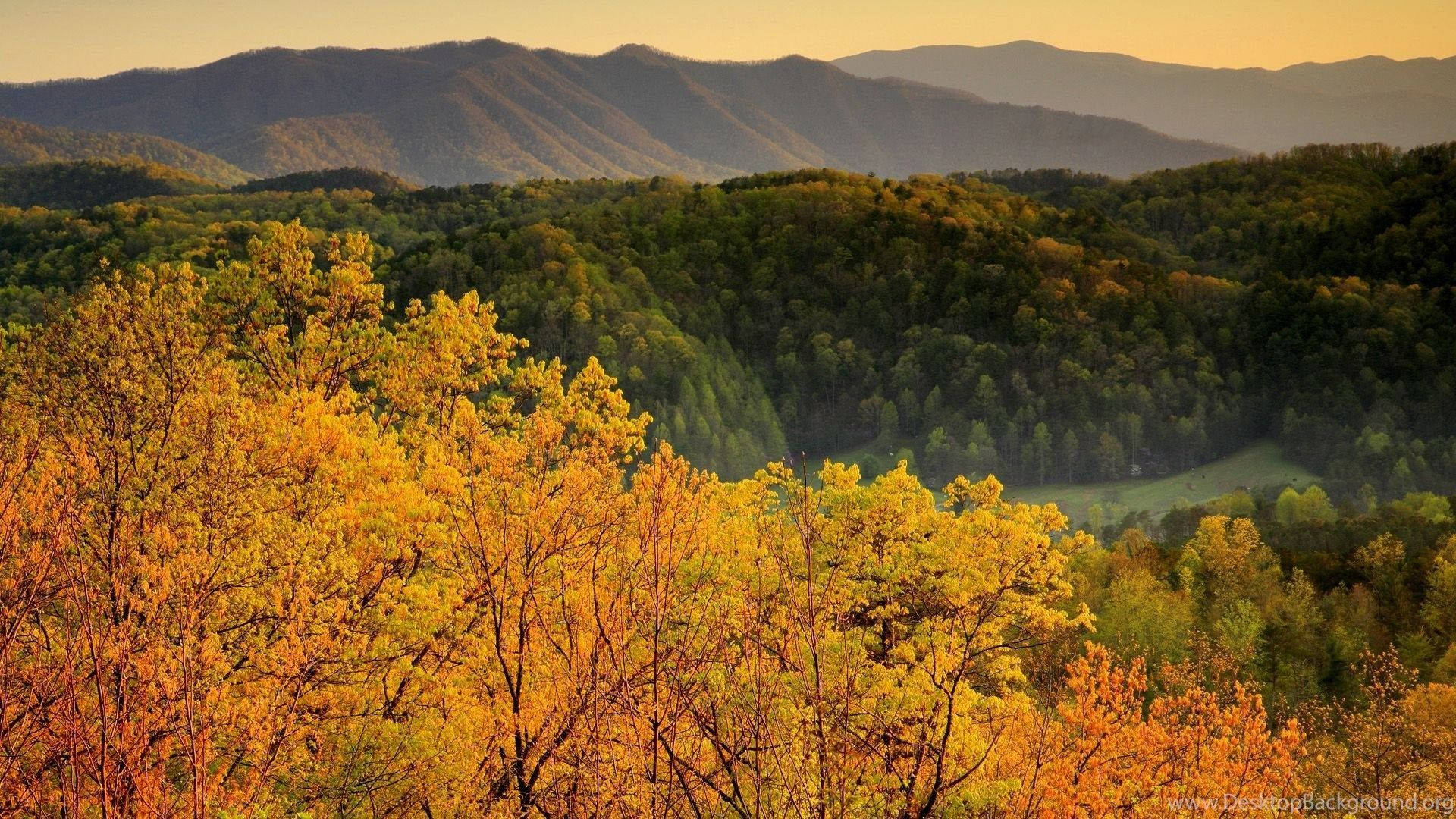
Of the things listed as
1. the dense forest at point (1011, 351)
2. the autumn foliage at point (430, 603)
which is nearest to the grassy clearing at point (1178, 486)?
the dense forest at point (1011, 351)

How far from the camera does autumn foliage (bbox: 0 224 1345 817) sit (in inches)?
407

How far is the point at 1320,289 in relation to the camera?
6944 inches

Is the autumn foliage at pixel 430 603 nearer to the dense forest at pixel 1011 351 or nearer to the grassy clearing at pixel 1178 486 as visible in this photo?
the grassy clearing at pixel 1178 486

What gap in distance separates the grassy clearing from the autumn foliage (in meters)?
126

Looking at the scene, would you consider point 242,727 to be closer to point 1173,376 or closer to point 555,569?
point 555,569

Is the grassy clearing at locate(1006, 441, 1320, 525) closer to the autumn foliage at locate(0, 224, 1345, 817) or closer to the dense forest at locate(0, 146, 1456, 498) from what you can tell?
the dense forest at locate(0, 146, 1456, 498)

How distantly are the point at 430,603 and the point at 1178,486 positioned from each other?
152 metres

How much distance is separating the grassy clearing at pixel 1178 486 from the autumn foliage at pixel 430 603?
415ft

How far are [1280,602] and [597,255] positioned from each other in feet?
428

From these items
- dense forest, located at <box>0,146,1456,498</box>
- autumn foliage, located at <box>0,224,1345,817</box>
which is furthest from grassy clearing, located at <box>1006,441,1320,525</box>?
autumn foliage, located at <box>0,224,1345,817</box>

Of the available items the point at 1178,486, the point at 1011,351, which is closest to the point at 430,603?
the point at 1178,486

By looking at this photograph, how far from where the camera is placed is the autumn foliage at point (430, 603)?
10.3m

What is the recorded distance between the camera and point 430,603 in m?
14.8

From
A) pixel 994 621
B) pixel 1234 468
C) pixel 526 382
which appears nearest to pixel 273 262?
pixel 526 382
